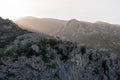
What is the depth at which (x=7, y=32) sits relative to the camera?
4956 cm

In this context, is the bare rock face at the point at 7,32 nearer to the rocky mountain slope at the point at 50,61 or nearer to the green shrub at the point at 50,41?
the rocky mountain slope at the point at 50,61

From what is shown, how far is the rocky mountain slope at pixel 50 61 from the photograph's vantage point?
124ft

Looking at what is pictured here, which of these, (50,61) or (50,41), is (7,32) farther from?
(50,61)

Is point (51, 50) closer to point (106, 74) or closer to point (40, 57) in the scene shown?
point (40, 57)

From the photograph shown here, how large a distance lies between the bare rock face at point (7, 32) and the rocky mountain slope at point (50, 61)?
1.23 meters

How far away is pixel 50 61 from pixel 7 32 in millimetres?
13121

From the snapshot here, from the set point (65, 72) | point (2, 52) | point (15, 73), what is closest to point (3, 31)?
point (2, 52)

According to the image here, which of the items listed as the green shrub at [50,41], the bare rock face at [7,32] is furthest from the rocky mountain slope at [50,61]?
the bare rock face at [7,32]

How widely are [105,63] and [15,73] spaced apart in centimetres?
1460

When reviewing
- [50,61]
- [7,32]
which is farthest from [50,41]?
[7,32]

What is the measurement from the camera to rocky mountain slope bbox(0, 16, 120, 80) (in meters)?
37.8

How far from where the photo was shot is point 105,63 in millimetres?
44000

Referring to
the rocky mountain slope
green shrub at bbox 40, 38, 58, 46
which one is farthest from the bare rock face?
green shrub at bbox 40, 38, 58, 46

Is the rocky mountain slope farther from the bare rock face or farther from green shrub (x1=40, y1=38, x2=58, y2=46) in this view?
the bare rock face
